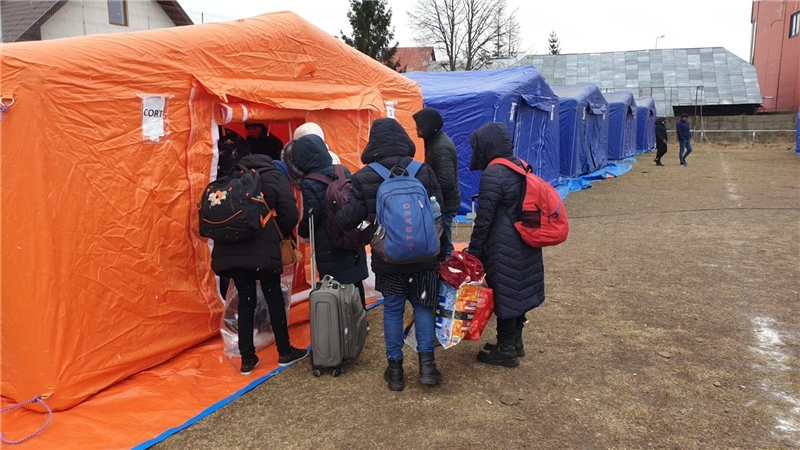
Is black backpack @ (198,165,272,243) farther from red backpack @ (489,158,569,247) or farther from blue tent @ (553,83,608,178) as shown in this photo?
blue tent @ (553,83,608,178)

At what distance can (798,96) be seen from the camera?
28906mm

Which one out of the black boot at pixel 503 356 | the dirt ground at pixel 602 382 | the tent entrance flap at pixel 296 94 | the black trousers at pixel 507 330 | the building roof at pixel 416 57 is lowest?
the dirt ground at pixel 602 382

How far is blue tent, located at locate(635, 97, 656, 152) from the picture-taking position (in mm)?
27297

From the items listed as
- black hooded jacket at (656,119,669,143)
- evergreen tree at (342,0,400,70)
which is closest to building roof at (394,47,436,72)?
evergreen tree at (342,0,400,70)

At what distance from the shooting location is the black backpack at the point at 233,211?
3.61m

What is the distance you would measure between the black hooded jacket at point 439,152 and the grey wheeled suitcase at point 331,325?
1.99 m

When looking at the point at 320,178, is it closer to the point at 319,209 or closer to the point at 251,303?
the point at 319,209

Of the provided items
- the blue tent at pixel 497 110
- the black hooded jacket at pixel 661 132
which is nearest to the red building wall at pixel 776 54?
the black hooded jacket at pixel 661 132

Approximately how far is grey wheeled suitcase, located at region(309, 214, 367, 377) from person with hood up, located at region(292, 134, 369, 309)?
342 millimetres

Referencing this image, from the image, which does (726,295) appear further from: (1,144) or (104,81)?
(1,144)

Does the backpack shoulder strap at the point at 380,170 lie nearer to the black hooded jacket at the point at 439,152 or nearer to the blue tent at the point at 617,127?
the black hooded jacket at the point at 439,152

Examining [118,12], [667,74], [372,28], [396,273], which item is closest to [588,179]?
[396,273]

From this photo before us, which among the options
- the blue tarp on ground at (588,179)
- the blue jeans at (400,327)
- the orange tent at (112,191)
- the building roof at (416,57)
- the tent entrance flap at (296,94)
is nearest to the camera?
the orange tent at (112,191)

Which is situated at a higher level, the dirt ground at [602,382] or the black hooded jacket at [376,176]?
the black hooded jacket at [376,176]
